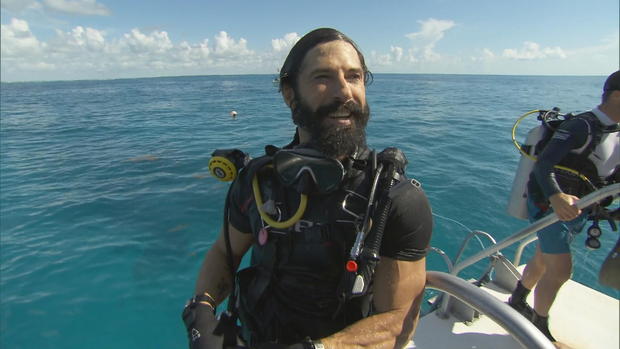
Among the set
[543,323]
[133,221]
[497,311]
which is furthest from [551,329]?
[133,221]

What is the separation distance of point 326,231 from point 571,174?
2.60m

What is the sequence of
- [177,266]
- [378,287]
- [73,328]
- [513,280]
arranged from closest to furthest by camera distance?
[378,287], [513,280], [73,328], [177,266]

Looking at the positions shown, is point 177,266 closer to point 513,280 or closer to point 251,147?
point 513,280

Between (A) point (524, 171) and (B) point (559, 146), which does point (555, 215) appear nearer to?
(B) point (559, 146)

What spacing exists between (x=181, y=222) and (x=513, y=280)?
7.01 metres

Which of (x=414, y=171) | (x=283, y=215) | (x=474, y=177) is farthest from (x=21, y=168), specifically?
(x=474, y=177)

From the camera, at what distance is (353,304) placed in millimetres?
1870

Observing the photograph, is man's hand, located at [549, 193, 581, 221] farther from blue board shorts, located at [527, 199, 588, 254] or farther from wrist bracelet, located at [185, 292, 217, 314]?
wrist bracelet, located at [185, 292, 217, 314]

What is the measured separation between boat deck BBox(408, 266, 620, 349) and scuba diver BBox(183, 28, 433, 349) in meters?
1.38

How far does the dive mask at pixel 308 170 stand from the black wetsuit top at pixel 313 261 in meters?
0.11

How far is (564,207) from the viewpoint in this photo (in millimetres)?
2564

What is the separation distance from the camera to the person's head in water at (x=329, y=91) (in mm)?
1892

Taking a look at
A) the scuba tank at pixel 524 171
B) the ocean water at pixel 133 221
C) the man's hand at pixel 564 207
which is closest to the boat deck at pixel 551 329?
the man's hand at pixel 564 207

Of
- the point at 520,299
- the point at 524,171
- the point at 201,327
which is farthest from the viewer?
the point at 524,171
